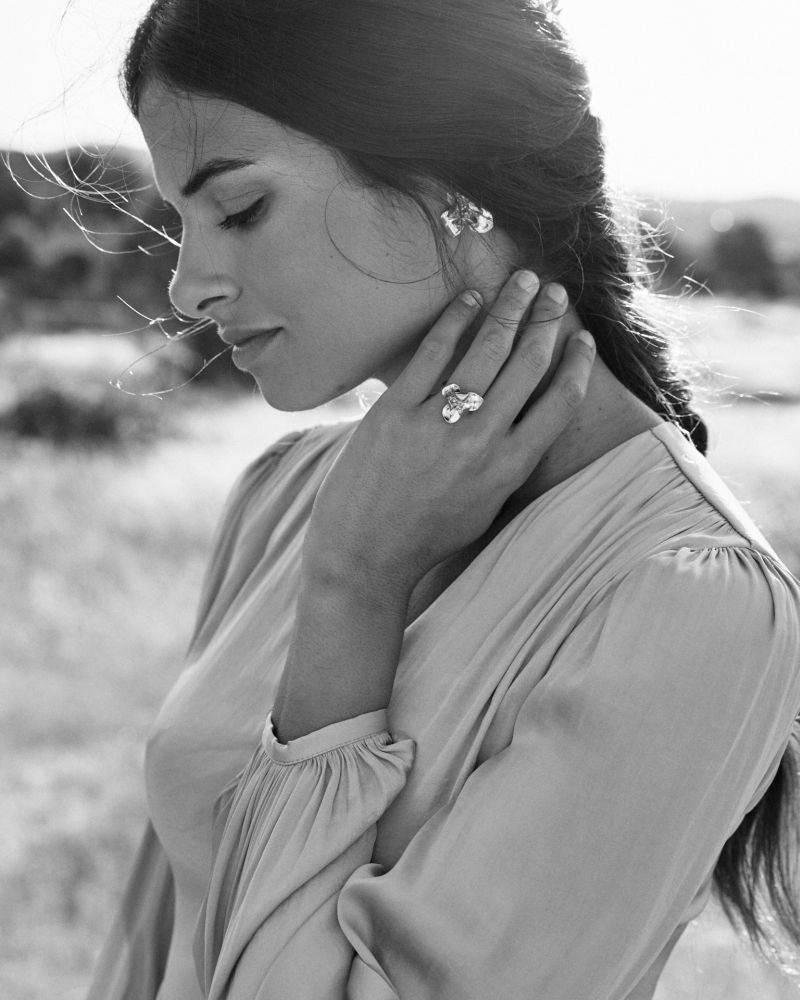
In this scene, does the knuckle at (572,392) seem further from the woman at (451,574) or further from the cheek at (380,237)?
the cheek at (380,237)

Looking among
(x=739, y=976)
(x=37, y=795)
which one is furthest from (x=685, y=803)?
(x=37, y=795)

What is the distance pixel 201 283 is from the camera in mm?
1198

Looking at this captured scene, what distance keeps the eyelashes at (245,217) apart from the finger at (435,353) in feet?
0.75

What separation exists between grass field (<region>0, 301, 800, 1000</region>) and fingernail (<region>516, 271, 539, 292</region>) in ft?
4.58

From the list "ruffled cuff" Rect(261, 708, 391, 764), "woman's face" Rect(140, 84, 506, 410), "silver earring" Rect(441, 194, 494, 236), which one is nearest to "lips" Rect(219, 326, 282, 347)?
"woman's face" Rect(140, 84, 506, 410)

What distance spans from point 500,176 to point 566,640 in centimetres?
53

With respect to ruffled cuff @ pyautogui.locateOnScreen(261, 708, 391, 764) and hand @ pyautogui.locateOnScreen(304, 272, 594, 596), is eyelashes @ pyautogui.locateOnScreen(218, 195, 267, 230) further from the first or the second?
ruffled cuff @ pyautogui.locateOnScreen(261, 708, 391, 764)

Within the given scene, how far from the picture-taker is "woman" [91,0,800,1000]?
2.99ft

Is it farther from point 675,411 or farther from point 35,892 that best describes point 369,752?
point 35,892

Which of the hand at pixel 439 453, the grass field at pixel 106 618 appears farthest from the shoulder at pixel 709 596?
the grass field at pixel 106 618

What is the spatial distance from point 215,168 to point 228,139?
3 cm

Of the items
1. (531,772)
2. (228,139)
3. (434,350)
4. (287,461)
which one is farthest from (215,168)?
(531,772)

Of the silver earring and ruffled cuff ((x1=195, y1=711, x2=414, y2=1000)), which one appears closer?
ruffled cuff ((x1=195, y1=711, x2=414, y2=1000))

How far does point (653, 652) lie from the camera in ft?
3.02
